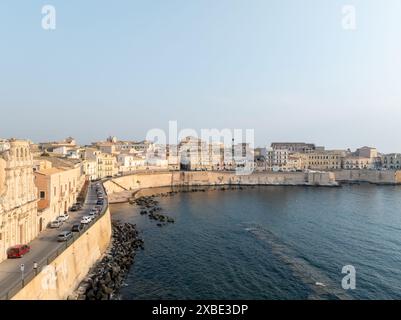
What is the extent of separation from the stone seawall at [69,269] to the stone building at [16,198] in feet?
9.81

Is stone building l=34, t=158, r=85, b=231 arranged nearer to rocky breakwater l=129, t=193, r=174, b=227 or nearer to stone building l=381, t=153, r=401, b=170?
rocky breakwater l=129, t=193, r=174, b=227

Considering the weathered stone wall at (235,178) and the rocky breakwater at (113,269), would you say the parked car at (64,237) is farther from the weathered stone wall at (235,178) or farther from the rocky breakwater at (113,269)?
the weathered stone wall at (235,178)

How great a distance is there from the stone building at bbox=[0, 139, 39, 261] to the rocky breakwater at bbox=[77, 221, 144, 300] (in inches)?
182

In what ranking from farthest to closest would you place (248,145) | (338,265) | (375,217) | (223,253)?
(248,145), (375,217), (223,253), (338,265)

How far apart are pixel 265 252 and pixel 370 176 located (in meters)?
83.8

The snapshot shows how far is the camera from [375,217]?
5025 centimetres

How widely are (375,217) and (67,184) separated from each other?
127ft

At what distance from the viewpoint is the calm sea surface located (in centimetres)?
2350

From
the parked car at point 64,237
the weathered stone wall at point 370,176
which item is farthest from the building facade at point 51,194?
the weathered stone wall at point 370,176

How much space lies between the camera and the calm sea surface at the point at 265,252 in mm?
23500

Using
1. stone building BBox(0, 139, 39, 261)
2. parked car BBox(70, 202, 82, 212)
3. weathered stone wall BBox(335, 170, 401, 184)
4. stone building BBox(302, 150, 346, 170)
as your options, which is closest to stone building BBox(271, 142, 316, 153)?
stone building BBox(302, 150, 346, 170)

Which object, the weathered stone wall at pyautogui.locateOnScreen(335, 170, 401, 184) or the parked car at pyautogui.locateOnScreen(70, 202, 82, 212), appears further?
the weathered stone wall at pyautogui.locateOnScreen(335, 170, 401, 184)
